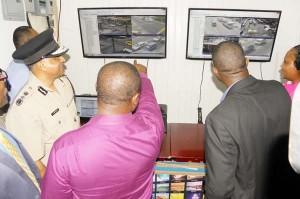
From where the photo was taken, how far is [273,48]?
7.55 ft

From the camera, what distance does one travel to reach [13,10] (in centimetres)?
179

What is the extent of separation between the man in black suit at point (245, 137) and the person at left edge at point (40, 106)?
95 centimetres

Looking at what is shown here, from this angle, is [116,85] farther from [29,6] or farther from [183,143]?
[29,6]

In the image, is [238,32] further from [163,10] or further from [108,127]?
[108,127]

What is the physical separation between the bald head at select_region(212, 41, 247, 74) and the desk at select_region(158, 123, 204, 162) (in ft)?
2.62

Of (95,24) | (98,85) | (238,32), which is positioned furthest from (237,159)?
(95,24)

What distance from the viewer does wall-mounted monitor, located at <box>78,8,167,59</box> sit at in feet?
7.32

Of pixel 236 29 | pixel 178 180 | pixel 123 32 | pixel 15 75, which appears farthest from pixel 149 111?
pixel 236 29

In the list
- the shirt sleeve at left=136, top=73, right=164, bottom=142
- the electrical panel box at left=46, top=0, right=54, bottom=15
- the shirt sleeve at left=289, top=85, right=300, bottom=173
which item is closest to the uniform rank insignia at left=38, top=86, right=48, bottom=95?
the shirt sleeve at left=136, top=73, right=164, bottom=142

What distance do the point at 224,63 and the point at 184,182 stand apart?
99 cm

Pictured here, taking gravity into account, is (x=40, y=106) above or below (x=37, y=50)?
below

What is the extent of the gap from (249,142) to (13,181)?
108 cm

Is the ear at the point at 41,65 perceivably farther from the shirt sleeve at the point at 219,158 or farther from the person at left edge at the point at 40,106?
the shirt sleeve at the point at 219,158

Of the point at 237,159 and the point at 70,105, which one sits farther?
the point at 70,105
